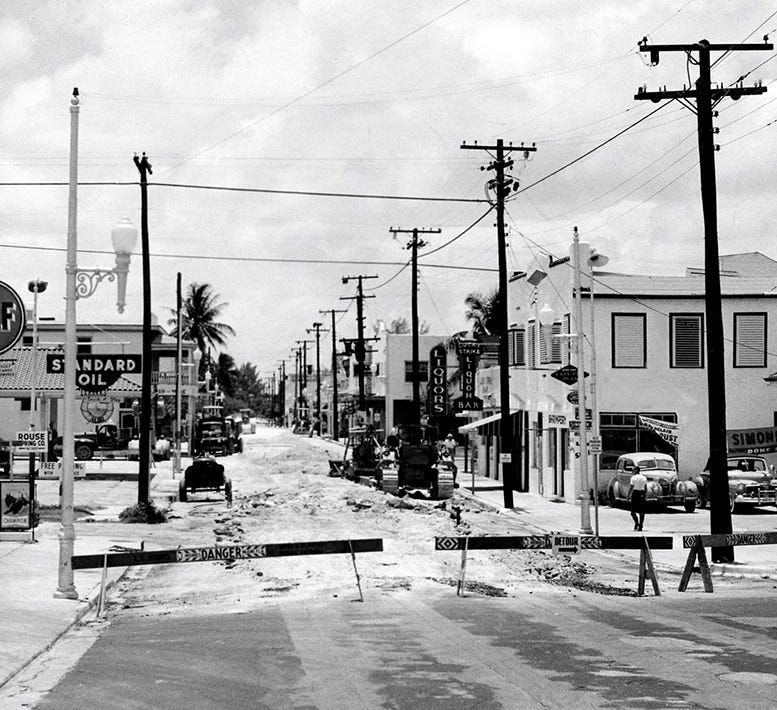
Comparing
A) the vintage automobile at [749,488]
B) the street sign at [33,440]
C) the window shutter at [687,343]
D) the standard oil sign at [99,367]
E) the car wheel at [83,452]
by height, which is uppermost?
the window shutter at [687,343]

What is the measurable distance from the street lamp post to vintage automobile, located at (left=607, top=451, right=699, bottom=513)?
22885 millimetres

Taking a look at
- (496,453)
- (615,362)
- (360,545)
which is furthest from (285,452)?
(360,545)

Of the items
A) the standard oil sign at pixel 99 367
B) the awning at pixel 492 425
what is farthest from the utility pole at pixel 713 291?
the awning at pixel 492 425

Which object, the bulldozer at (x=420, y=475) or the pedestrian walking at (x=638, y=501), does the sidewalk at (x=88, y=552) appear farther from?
the bulldozer at (x=420, y=475)

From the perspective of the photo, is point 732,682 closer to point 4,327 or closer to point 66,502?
point 4,327

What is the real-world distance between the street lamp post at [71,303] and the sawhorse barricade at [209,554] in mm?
356

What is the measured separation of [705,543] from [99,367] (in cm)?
2752

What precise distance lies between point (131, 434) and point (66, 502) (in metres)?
56.5

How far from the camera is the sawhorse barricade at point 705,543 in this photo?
18719mm

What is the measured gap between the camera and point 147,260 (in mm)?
39750

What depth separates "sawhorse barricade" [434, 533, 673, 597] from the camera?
1802cm

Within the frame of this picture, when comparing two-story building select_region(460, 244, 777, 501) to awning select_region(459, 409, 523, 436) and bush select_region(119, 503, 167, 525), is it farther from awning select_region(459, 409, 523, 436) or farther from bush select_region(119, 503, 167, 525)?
bush select_region(119, 503, 167, 525)

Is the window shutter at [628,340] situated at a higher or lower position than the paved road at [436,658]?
higher

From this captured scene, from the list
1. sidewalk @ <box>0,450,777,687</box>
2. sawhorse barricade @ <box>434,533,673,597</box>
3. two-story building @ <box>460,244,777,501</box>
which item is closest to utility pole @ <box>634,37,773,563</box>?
sidewalk @ <box>0,450,777,687</box>
